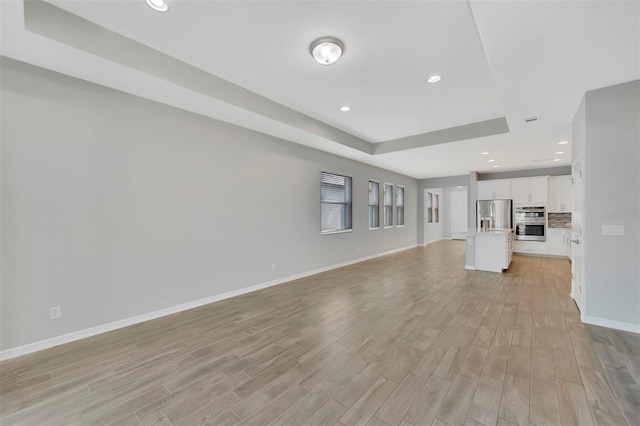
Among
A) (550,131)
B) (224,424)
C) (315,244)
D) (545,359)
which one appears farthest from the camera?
(315,244)

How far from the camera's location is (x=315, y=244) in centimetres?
568

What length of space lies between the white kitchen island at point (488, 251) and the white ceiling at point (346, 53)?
253cm

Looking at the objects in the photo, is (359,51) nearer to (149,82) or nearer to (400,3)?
(400,3)

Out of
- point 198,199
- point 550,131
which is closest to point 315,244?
point 198,199

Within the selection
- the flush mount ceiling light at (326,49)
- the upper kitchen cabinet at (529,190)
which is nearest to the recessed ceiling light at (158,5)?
the flush mount ceiling light at (326,49)

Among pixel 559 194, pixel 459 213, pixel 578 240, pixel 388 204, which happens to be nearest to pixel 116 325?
pixel 578 240

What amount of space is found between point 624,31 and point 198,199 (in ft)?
15.6

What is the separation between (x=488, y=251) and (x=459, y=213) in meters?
7.91

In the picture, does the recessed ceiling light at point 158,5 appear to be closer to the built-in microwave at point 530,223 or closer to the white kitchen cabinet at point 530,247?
the built-in microwave at point 530,223

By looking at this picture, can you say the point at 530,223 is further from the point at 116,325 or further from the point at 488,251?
the point at 116,325

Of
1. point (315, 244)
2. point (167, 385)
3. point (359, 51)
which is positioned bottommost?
point (167, 385)

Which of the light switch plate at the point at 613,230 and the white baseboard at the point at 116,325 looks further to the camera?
the light switch plate at the point at 613,230

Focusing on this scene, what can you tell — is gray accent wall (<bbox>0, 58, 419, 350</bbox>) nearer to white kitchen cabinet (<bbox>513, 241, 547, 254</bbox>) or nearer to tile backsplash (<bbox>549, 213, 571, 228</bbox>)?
white kitchen cabinet (<bbox>513, 241, 547, 254</bbox>)

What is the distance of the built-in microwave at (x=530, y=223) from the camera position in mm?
7695
